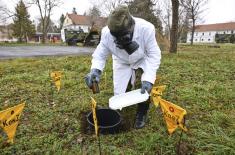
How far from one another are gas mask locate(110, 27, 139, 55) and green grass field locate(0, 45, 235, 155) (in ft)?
3.41

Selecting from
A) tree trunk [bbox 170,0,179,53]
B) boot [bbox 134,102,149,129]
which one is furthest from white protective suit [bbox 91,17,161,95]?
tree trunk [bbox 170,0,179,53]

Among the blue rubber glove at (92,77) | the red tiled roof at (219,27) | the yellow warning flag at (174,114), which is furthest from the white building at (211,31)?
the yellow warning flag at (174,114)

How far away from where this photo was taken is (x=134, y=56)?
310 cm

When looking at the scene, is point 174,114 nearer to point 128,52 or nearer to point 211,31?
point 128,52

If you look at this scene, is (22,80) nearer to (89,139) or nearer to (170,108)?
(89,139)

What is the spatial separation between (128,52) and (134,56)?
112mm

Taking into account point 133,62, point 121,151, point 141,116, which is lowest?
point 121,151

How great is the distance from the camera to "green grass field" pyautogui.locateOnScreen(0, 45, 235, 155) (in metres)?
2.82

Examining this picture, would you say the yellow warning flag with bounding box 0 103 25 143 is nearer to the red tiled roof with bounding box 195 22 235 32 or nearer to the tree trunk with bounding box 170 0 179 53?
the tree trunk with bounding box 170 0 179 53

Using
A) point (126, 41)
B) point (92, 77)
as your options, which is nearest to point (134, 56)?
point (126, 41)

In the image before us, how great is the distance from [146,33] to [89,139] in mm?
1419

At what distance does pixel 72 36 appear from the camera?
21688 millimetres

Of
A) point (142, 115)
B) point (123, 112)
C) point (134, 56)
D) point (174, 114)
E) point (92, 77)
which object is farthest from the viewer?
point (123, 112)

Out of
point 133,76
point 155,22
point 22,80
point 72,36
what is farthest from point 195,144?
point 155,22
